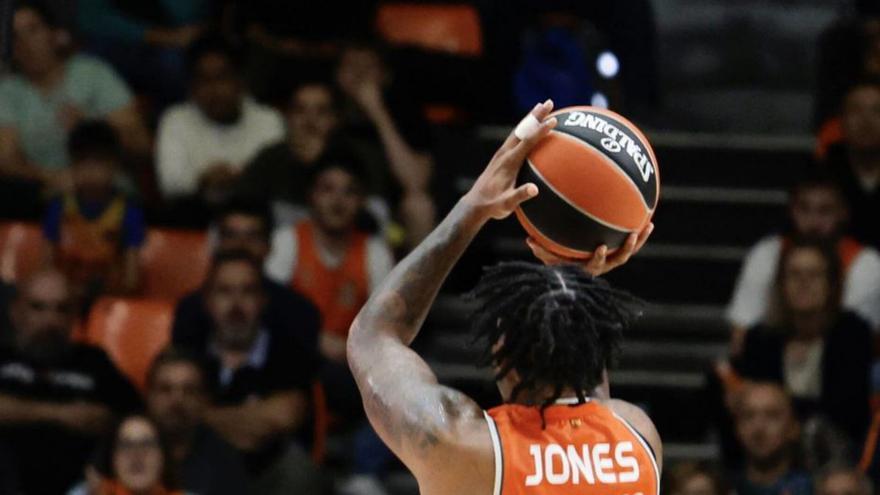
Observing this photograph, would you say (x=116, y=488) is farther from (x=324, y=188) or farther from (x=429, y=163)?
(x=429, y=163)

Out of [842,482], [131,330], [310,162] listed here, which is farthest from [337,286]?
[842,482]

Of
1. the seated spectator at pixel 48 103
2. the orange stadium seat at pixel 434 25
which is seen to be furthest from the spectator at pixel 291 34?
the seated spectator at pixel 48 103

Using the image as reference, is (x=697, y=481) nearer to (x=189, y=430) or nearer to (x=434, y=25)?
(x=189, y=430)

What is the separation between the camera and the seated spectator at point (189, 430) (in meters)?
8.03

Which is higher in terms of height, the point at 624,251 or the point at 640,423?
the point at 624,251

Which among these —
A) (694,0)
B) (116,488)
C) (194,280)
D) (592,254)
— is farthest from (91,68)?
(592,254)

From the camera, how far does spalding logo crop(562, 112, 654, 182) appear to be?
165 inches

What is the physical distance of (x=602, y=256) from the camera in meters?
4.09

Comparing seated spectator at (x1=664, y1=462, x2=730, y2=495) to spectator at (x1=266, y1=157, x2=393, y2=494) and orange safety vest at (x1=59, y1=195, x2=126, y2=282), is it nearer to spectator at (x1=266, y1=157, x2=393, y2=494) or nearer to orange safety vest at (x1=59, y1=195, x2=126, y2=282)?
spectator at (x1=266, y1=157, x2=393, y2=494)

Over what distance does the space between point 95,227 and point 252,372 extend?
4.38ft

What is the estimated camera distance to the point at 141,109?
405 inches

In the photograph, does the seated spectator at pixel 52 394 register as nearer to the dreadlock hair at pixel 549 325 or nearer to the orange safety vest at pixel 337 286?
the orange safety vest at pixel 337 286

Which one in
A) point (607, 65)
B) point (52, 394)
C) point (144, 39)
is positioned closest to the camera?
point (52, 394)

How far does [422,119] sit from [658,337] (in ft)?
5.85
